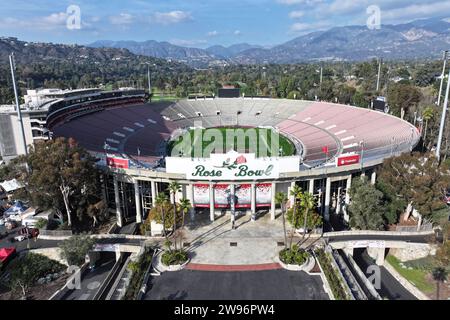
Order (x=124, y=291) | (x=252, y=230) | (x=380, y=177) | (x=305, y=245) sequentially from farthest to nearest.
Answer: (x=380, y=177) < (x=252, y=230) < (x=305, y=245) < (x=124, y=291)

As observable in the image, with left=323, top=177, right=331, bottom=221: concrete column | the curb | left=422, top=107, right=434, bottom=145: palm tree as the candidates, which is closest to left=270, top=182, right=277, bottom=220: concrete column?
left=323, top=177, right=331, bottom=221: concrete column

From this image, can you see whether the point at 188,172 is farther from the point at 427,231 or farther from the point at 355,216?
the point at 427,231

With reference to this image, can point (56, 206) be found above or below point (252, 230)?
above

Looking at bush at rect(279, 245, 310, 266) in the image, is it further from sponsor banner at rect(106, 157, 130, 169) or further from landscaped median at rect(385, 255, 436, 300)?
sponsor banner at rect(106, 157, 130, 169)

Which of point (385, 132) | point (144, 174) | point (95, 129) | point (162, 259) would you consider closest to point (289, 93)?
point (385, 132)

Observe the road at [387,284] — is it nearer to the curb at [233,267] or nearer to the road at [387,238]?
the road at [387,238]

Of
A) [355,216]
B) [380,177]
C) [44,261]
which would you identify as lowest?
[44,261]
